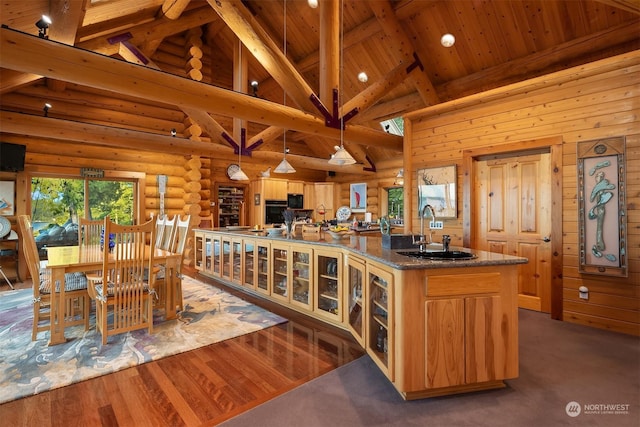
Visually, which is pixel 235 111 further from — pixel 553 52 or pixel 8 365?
pixel 553 52

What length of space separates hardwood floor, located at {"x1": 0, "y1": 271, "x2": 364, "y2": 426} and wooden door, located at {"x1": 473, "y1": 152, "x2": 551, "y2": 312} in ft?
8.58

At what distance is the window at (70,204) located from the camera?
5.96 m

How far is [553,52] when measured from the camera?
423cm

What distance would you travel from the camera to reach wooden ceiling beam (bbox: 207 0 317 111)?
13.6 feet

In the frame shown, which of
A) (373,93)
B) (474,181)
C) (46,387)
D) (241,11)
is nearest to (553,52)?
(474,181)

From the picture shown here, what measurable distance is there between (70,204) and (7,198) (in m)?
0.96

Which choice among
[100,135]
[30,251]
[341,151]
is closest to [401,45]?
[341,151]

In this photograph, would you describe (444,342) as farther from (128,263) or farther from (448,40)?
(448,40)

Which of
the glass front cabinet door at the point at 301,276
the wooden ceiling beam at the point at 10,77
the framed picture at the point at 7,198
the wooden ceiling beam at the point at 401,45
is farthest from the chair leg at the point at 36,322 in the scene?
the wooden ceiling beam at the point at 401,45

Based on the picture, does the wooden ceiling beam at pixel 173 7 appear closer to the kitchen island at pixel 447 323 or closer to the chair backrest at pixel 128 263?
the chair backrest at pixel 128 263

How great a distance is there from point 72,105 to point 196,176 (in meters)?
2.63

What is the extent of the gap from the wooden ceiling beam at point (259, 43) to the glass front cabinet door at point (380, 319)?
9.93 feet

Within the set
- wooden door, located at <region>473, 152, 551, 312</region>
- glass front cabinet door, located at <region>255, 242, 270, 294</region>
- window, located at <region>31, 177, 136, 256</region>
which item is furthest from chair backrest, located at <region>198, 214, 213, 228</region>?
wooden door, located at <region>473, 152, 551, 312</region>

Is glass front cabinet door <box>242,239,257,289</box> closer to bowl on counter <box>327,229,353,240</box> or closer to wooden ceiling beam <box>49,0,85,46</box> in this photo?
bowl on counter <box>327,229,353,240</box>
